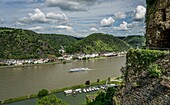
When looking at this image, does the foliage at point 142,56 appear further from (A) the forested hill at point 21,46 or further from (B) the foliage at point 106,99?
(A) the forested hill at point 21,46

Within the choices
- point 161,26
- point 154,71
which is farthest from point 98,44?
point 154,71

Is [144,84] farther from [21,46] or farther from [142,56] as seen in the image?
[21,46]

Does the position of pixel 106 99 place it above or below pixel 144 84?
below

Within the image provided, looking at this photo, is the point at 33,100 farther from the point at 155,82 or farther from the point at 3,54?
the point at 3,54

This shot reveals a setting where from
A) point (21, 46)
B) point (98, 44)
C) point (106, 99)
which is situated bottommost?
point (106, 99)

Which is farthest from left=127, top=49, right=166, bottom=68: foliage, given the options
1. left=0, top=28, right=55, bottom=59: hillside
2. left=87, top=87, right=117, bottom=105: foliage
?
left=0, top=28, right=55, bottom=59: hillside

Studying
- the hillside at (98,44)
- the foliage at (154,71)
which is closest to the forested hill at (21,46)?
the hillside at (98,44)
